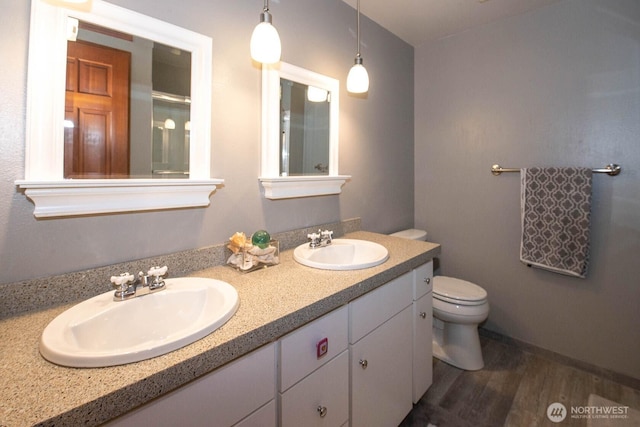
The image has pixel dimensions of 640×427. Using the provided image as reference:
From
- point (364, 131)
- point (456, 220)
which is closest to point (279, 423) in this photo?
point (364, 131)

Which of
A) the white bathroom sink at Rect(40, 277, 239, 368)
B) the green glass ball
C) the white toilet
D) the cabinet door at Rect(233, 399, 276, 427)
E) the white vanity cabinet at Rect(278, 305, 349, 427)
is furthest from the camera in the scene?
the white toilet

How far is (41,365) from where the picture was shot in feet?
1.92

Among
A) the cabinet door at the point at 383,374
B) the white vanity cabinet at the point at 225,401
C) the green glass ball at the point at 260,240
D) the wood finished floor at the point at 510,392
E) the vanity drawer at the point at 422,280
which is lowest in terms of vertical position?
the wood finished floor at the point at 510,392

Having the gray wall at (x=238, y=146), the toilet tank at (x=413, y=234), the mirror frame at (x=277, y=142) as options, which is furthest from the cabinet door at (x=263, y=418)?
the toilet tank at (x=413, y=234)

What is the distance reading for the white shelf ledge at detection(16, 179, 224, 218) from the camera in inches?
32.4

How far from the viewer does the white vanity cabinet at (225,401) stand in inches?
23.6

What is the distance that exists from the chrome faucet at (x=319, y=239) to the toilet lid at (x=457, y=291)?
91 centimetres

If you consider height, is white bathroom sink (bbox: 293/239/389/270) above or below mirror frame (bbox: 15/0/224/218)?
below

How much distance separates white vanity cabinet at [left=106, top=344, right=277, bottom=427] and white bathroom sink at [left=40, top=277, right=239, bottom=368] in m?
0.10

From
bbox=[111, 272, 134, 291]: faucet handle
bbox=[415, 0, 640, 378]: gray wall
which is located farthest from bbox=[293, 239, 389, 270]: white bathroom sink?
bbox=[415, 0, 640, 378]: gray wall

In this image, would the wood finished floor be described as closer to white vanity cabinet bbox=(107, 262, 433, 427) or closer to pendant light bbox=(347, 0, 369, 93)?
white vanity cabinet bbox=(107, 262, 433, 427)

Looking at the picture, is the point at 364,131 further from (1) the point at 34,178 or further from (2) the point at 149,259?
(1) the point at 34,178

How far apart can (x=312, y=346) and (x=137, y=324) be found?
523mm

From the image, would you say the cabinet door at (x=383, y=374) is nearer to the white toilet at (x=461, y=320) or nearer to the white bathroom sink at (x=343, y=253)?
the white bathroom sink at (x=343, y=253)
